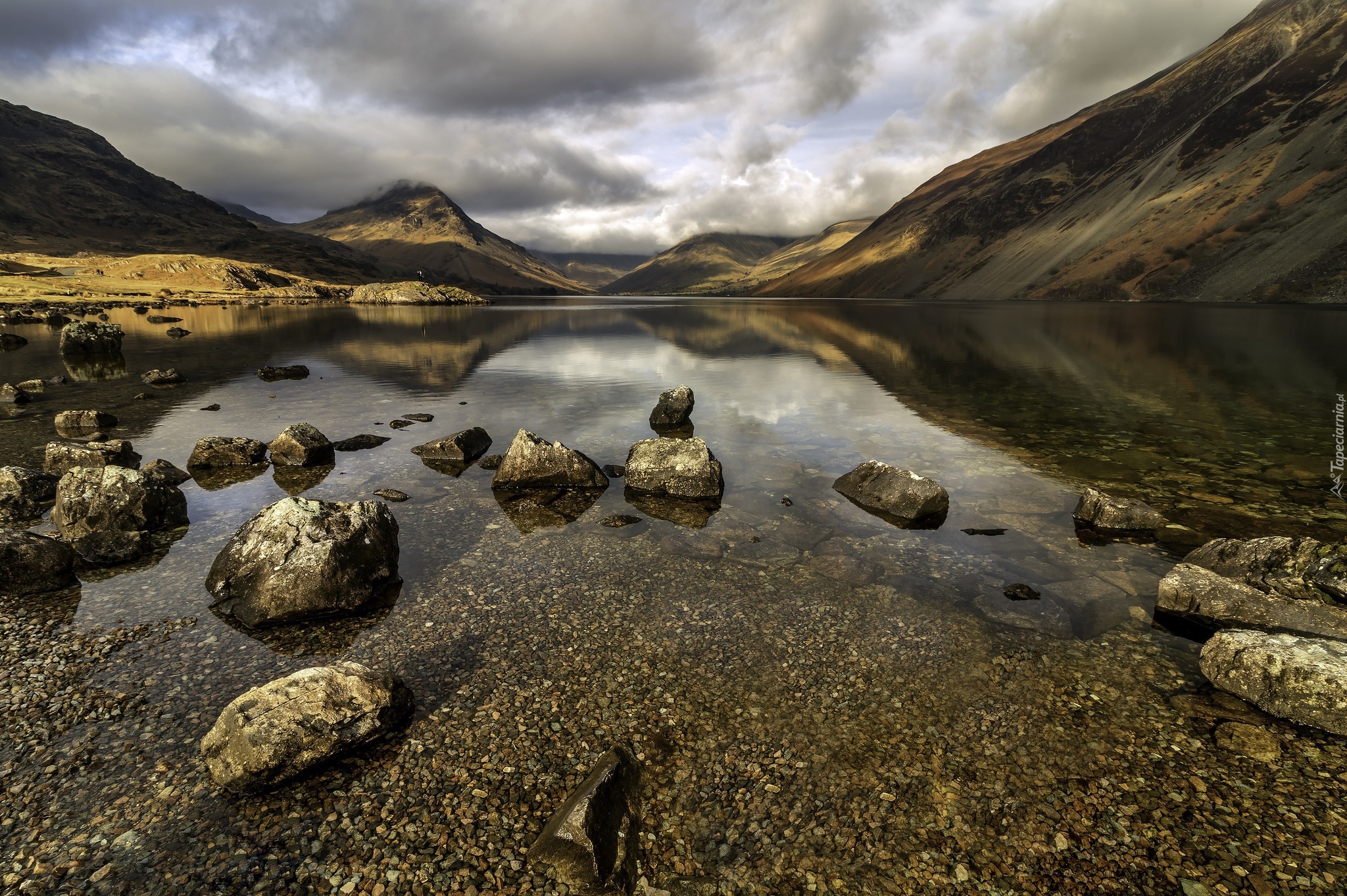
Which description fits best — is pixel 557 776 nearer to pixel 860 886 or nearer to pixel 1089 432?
pixel 860 886

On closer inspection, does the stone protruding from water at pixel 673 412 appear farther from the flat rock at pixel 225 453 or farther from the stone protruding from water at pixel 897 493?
the flat rock at pixel 225 453

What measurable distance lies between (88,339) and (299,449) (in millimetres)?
55415

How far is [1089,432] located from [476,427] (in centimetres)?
3125

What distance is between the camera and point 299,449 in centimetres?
2439

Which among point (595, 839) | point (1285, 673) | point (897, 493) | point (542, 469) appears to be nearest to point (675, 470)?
point (542, 469)

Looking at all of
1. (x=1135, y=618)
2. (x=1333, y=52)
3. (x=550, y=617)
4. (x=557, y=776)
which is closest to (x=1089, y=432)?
(x=1135, y=618)

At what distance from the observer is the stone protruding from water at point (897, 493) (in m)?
19.2

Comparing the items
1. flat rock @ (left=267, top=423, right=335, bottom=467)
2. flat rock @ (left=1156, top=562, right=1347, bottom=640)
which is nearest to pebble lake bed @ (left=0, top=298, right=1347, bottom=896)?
flat rock @ (left=1156, top=562, right=1347, bottom=640)

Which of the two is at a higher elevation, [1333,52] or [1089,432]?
[1333,52]

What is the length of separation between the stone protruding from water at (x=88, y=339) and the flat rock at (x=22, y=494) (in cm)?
5416

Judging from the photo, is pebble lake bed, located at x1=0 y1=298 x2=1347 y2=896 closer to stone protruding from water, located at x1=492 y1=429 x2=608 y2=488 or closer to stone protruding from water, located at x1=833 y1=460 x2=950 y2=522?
stone protruding from water, located at x1=833 y1=460 x2=950 y2=522

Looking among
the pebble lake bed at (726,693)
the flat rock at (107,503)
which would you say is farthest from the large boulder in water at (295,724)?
the flat rock at (107,503)

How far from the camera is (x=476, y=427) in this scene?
2781 cm

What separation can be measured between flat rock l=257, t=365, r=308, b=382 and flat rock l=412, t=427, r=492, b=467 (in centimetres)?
2879
